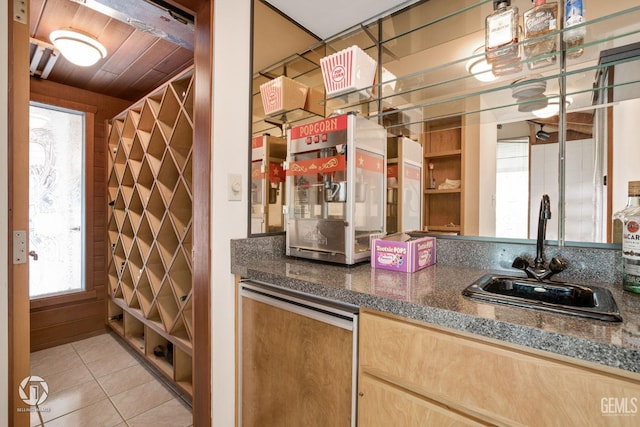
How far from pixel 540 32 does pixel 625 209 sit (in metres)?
0.68

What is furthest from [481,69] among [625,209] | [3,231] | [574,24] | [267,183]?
[3,231]

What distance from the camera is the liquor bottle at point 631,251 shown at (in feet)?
2.90

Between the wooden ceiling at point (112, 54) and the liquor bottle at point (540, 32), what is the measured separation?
6.74 feet

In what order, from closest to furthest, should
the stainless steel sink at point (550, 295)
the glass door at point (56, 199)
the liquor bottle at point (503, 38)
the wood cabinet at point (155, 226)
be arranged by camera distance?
the stainless steel sink at point (550, 295), the liquor bottle at point (503, 38), the wood cabinet at point (155, 226), the glass door at point (56, 199)

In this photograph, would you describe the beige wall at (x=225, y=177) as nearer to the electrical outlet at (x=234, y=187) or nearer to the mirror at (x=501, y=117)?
the electrical outlet at (x=234, y=187)

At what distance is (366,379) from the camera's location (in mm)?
904

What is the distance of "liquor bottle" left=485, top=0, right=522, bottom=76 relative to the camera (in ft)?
3.72

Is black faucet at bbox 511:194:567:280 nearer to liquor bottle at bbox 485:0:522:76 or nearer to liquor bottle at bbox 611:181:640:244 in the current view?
liquor bottle at bbox 611:181:640:244

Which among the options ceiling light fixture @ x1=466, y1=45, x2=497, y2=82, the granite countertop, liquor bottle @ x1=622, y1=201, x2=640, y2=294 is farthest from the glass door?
liquor bottle @ x1=622, y1=201, x2=640, y2=294

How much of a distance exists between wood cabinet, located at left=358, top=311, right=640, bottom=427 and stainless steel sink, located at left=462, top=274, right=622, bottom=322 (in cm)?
14

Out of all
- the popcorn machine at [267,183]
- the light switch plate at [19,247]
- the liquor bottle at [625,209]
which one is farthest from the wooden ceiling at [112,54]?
the liquor bottle at [625,209]

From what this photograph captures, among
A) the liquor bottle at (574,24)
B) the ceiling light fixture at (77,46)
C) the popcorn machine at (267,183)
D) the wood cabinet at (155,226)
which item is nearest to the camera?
the liquor bottle at (574,24)

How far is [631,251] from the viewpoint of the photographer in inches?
35.4

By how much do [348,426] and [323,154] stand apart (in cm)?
105
